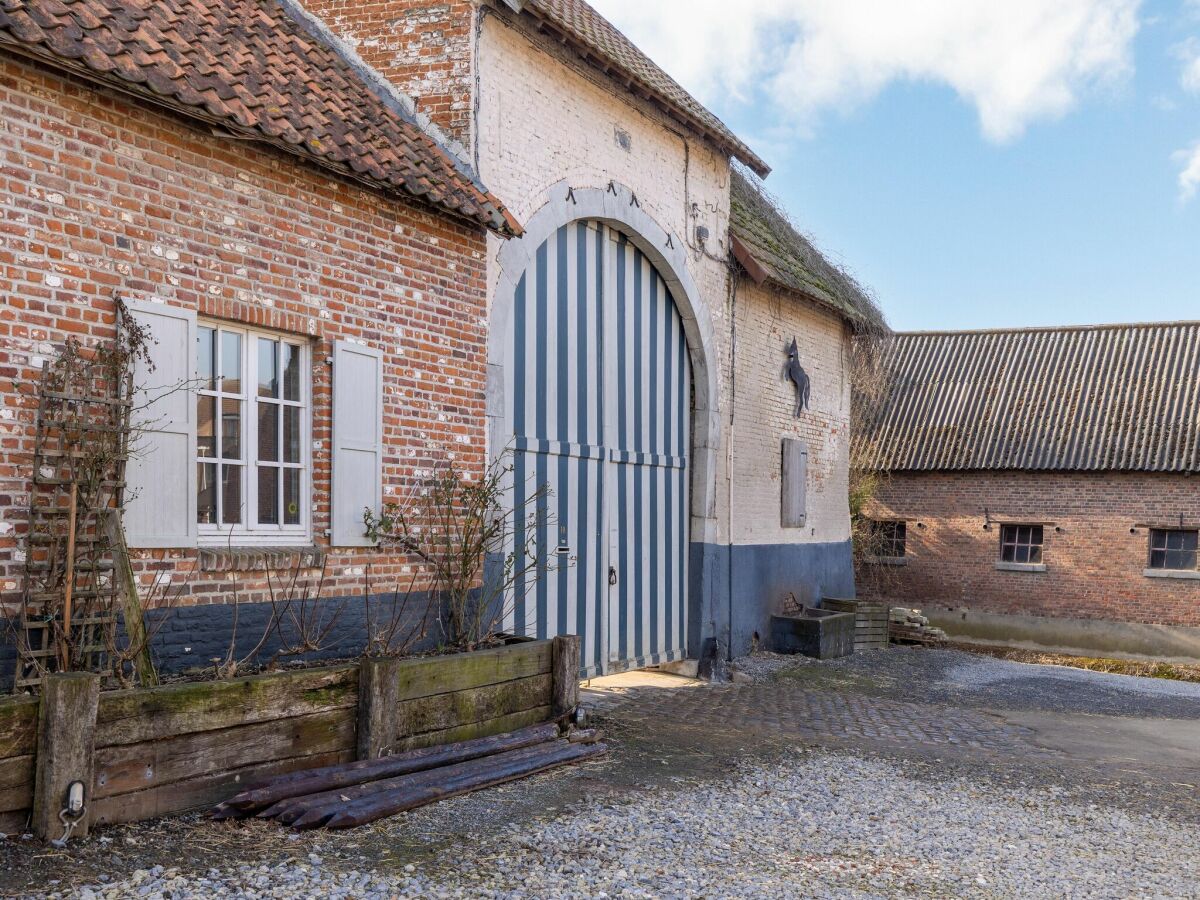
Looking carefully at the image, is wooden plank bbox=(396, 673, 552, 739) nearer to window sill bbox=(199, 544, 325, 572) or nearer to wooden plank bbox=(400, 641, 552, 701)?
wooden plank bbox=(400, 641, 552, 701)

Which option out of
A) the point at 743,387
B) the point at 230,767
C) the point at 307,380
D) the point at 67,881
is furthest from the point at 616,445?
the point at 67,881

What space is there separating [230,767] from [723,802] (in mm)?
2761

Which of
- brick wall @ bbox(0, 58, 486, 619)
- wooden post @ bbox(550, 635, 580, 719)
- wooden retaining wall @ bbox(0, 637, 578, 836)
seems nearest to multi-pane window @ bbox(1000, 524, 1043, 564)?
brick wall @ bbox(0, 58, 486, 619)

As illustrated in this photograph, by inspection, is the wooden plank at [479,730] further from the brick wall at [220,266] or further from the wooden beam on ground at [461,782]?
the brick wall at [220,266]

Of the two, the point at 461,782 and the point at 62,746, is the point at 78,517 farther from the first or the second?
the point at 461,782

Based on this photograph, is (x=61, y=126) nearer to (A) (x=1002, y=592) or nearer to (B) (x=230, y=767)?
(B) (x=230, y=767)

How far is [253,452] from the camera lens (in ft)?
22.6

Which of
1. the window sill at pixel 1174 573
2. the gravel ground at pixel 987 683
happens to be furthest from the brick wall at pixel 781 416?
the window sill at pixel 1174 573

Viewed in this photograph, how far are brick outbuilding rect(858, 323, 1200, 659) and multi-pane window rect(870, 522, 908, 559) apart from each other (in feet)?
0.12

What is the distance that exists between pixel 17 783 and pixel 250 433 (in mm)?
2654

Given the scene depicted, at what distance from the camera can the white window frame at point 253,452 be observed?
6.63 m

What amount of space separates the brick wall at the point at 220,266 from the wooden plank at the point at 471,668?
104 cm

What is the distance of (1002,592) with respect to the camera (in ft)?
71.9

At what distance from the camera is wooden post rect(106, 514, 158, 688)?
5.65 m
